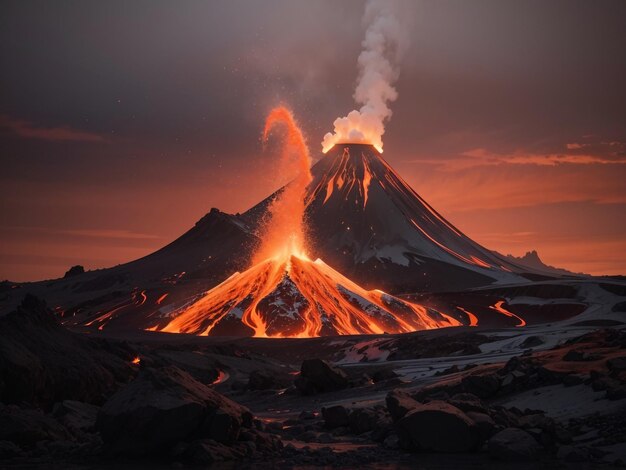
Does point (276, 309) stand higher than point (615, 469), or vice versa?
point (276, 309)

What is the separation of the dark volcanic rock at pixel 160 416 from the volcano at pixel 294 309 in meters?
72.5

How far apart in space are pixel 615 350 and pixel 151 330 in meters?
81.6

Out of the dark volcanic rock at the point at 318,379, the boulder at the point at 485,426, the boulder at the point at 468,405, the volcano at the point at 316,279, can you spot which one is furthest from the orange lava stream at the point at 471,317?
the boulder at the point at 485,426

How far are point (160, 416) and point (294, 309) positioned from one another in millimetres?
78244

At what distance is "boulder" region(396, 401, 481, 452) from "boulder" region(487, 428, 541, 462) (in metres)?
0.70

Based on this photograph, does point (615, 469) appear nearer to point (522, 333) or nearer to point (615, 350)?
point (615, 350)

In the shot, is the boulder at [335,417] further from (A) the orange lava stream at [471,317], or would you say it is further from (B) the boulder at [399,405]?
(A) the orange lava stream at [471,317]

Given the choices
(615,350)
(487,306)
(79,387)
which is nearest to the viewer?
(79,387)

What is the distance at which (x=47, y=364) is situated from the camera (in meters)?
28.5

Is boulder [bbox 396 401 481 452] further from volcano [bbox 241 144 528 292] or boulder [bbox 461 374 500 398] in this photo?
volcano [bbox 241 144 528 292]

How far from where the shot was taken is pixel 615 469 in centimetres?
1891

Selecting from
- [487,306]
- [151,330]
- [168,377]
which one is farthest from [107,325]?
[168,377]

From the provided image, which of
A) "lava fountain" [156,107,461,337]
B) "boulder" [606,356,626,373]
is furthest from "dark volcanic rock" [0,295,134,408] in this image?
"lava fountain" [156,107,461,337]

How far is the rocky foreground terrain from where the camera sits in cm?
2064
